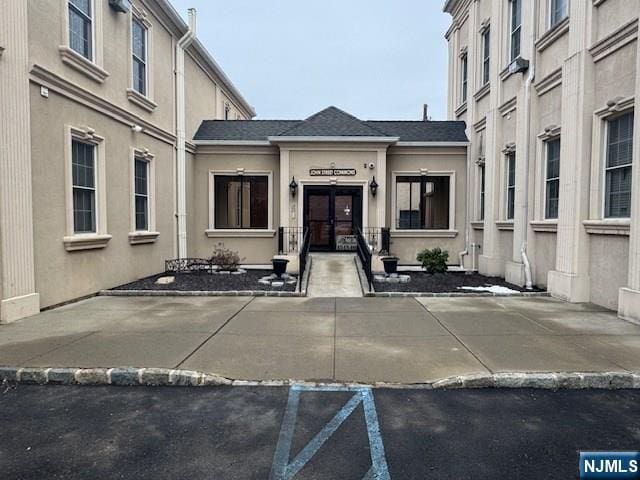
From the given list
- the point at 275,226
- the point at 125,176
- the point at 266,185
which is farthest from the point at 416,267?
the point at 125,176

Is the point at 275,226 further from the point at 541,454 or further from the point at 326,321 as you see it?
the point at 541,454

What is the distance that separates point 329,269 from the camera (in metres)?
12.0

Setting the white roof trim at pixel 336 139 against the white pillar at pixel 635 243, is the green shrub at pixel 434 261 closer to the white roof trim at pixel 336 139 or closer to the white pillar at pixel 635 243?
the white roof trim at pixel 336 139

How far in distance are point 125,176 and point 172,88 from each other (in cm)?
438

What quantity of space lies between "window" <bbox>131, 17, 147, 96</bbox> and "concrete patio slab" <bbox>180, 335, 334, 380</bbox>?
866 cm

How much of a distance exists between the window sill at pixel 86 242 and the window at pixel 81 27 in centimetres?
394

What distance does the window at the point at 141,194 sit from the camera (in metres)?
11.4

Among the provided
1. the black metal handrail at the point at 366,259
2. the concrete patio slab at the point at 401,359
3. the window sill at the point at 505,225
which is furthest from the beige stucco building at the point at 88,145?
the window sill at the point at 505,225

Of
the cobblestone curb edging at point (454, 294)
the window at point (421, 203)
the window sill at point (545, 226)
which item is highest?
the window at point (421, 203)

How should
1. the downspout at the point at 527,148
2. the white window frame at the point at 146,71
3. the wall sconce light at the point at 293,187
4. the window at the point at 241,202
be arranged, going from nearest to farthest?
the downspout at the point at 527,148, the white window frame at the point at 146,71, the wall sconce light at the point at 293,187, the window at the point at 241,202

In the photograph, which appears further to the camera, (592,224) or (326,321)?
(592,224)

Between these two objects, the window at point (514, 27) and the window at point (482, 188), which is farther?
the window at point (482, 188)

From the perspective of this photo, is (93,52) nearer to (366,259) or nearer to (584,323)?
(366,259)

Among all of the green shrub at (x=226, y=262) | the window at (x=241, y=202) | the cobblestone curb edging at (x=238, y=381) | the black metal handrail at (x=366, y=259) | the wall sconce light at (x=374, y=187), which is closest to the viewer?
the cobblestone curb edging at (x=238, y=381)
